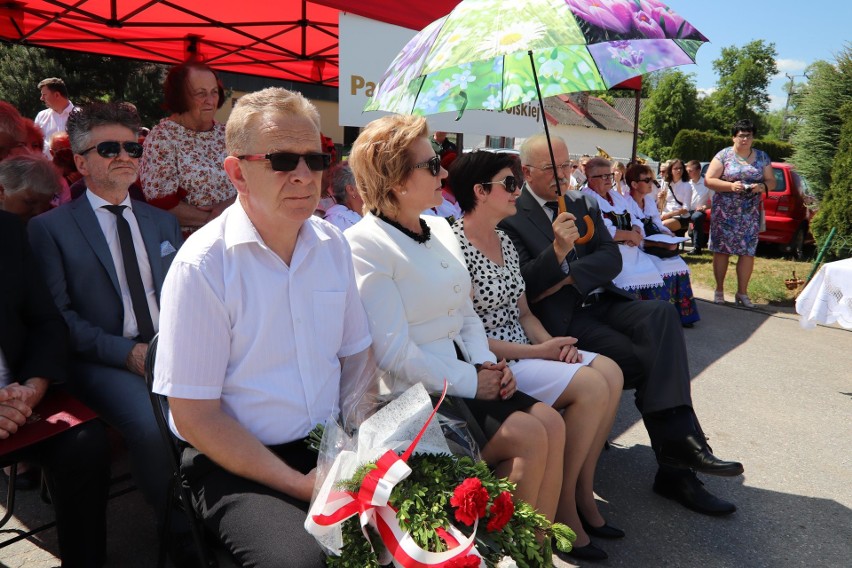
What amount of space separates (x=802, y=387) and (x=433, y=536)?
468cm

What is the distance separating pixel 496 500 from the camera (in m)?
1.63

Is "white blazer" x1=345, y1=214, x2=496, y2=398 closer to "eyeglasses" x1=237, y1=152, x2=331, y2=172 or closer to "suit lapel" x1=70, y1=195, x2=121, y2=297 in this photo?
"eyeglasses" x1=237, y1=152, x2=331, y2=172

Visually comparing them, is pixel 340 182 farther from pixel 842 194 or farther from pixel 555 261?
pixel 842 194

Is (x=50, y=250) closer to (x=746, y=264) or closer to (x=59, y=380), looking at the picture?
(x=59, y=380)

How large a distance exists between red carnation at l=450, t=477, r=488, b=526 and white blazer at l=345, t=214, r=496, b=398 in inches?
25.4

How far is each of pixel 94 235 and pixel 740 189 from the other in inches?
275

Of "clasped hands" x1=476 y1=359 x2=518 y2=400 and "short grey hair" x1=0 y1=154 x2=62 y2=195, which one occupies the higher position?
"short grey hair" x1=0 y1=154 x2=62 y2=195

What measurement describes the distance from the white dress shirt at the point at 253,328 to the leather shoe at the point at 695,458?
187 centimetres

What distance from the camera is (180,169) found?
364 centimetres

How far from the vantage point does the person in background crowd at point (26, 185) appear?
3.01 m

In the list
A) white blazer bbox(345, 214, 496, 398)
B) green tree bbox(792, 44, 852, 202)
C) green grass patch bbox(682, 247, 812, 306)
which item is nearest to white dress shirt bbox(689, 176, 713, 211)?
green grass patch bbox(682, 247, 812, 306)

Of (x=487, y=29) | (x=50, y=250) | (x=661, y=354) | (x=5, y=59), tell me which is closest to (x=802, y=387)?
(x=661, y=354)

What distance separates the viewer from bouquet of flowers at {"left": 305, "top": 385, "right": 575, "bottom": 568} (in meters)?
1.52

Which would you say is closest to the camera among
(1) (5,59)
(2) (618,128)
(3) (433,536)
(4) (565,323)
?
(3) (433,536)
